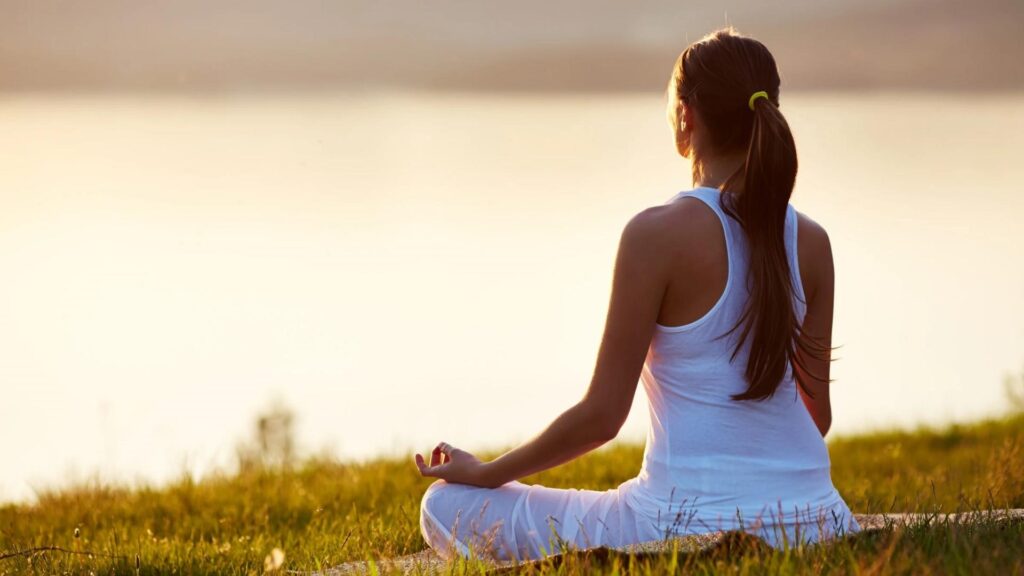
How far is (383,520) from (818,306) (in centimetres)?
253

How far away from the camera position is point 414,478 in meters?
7.25

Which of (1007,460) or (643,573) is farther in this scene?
(1007,460)

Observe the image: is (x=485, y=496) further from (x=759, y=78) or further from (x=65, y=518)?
(x=65, y=518)

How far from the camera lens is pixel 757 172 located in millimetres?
3721

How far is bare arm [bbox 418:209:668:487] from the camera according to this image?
368 centimetres

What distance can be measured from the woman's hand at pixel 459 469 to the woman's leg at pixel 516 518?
4 cm

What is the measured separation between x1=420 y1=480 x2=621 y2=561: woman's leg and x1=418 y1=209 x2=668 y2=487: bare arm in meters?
0.18

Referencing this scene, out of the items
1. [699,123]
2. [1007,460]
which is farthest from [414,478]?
[699,123]

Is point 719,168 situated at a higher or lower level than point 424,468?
higher

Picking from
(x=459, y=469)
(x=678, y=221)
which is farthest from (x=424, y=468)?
(x=678, y=221)

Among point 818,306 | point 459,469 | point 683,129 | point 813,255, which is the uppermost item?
point 683,129

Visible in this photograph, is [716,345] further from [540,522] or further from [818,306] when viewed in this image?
[540,522]

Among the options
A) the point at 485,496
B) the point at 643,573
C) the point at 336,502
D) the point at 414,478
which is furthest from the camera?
the point at 414,478

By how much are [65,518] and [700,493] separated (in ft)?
13.0
